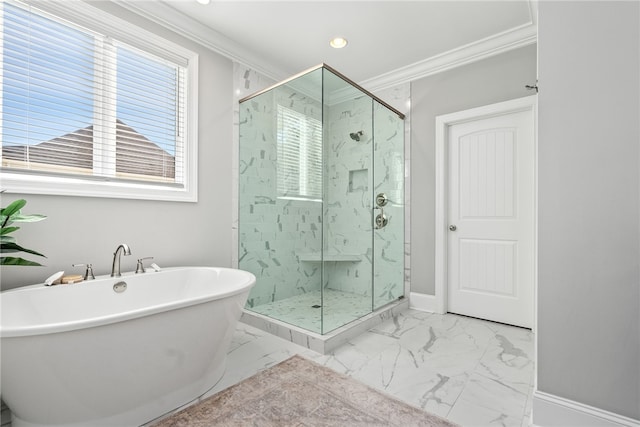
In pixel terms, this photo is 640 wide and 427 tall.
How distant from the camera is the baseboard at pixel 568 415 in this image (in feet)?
3.88

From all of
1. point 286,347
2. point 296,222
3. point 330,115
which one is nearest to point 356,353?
point 286,347

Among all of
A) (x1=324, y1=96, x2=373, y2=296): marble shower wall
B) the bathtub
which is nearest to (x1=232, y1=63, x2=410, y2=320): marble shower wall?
(x1=324, y1=96, x2=373, y2=296): marble shower wall

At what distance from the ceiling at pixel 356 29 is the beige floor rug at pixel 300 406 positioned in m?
2.61

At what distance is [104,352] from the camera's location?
1.20m

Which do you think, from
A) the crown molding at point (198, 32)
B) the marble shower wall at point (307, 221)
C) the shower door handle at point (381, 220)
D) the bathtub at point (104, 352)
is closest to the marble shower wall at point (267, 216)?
the marble shower wall at point (307, 221)

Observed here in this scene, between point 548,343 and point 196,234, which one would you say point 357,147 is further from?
point 548,343

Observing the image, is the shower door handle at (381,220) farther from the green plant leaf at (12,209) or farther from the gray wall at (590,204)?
the green plant leaf at (12,209)

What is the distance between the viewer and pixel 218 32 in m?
2.61

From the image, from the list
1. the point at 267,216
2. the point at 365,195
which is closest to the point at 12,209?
the point at 267,216

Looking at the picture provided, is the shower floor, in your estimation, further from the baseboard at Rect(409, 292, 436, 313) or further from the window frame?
the window frame

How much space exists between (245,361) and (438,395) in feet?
3.91

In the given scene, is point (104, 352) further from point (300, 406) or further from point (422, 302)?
point (422, 302)

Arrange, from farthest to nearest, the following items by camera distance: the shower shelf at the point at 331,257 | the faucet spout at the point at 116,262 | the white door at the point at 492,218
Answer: the white door at the point at 492,218, the shower shelf at the point at 331,257, the faucet spout at the point at 116,262

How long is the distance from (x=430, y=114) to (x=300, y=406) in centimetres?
281
